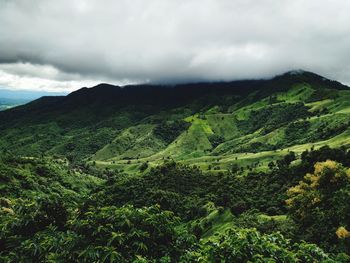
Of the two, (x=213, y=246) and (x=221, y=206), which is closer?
(x=213, y=246)

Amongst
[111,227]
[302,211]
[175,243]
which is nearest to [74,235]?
[111,227]

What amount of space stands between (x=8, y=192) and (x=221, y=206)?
305 ft

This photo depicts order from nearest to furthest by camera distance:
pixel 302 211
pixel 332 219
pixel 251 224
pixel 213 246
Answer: pixel 213 246 < pixel 332 219 < pixel 302 211 < pixel 251 224

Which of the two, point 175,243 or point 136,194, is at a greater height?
point 175,243

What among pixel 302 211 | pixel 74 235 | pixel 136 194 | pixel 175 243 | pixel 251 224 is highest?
pixel 74 235

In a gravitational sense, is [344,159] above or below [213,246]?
below

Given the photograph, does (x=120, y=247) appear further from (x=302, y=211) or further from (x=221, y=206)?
(x=221, y=206)

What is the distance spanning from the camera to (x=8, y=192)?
165 m

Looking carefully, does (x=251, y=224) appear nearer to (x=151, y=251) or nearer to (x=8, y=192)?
(x=151, y=251)

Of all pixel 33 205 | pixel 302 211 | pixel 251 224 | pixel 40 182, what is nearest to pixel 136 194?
pixel 40 182

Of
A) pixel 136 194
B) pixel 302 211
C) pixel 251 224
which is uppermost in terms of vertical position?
pixel 302 211

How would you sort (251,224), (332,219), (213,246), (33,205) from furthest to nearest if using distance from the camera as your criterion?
(251,224) → (332,219) → (33,205) → (213,246)

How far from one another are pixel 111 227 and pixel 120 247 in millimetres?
1792

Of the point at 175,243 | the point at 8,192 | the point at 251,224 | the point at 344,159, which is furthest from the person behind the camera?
the point at 8,192
